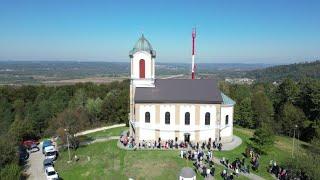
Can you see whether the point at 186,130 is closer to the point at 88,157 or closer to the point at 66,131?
the point at 88,157

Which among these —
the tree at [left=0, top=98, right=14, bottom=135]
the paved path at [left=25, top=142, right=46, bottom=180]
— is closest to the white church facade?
the paved path at [left=25, top=142, right=46, bottom=180]

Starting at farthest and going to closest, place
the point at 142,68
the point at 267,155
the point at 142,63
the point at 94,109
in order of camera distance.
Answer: the point at 94,109 → the point at 142,68 → the point at 142,63 → the point at 267,155

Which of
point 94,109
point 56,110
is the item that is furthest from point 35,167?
point 56,110

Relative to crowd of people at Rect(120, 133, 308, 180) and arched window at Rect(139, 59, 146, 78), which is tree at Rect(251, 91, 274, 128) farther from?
arched window at Rect(139, 59, 146, 78)

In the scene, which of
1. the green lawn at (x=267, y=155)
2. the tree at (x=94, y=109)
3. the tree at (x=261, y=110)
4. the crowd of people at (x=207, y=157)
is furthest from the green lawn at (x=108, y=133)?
the tree at (x=261, y=110)

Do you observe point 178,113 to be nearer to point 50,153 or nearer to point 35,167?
point 50,153
